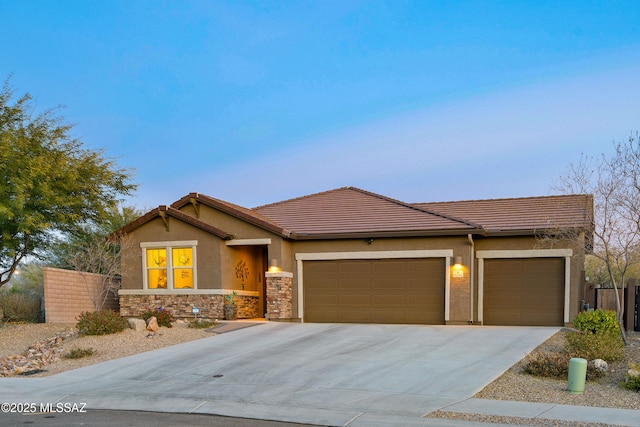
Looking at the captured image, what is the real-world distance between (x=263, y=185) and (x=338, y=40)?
52.6 feet

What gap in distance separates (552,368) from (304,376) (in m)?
4.96

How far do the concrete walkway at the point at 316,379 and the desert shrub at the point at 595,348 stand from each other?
3.86 feet

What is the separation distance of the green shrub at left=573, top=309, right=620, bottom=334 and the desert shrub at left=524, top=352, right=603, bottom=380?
11.8 feet

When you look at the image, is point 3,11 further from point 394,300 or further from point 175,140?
point 394,300

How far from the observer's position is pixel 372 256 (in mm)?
19297

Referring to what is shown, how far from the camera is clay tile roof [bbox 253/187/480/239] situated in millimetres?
18750

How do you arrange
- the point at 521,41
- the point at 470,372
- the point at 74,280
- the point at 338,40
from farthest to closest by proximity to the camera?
the point at 338,40, the point at 74,280, the point at 521,41, the point at 470,372

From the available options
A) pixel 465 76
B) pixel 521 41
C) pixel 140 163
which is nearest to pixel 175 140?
pixel 140 163

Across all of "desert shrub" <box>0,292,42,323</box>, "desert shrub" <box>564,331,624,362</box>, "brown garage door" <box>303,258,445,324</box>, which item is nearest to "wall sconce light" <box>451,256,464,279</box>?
"brown garage door" <box>303,258,445,324</box>

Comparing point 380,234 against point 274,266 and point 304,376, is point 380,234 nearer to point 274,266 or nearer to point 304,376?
point 274,266

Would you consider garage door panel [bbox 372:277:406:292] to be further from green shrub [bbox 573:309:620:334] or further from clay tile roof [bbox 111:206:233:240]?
green shrub [bbox 573:309:620:334]

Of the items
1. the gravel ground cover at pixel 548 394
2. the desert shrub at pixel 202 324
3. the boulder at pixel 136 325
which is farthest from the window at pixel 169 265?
the gravel ground cover at pixel 548 394

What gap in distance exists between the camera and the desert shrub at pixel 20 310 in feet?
66.9

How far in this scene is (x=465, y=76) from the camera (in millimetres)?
21000
